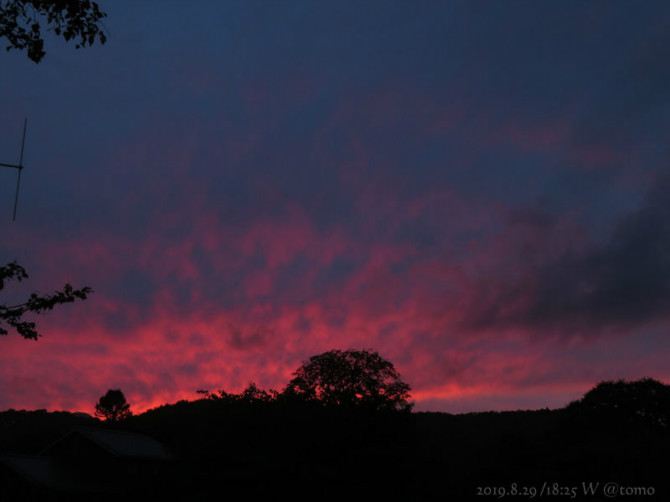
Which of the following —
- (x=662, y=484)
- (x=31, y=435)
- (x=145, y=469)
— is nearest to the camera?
(x=662, y=484)

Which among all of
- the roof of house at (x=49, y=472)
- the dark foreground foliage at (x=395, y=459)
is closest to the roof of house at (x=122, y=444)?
the roof of house at (x=49, y=472)

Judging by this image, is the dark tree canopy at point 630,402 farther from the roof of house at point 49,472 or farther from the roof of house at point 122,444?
the roof of house at point 49,472

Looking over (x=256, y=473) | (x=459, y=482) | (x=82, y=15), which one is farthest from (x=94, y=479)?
(x=82, y=15)

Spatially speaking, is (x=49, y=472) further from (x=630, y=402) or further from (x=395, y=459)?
(x=630, y=402)

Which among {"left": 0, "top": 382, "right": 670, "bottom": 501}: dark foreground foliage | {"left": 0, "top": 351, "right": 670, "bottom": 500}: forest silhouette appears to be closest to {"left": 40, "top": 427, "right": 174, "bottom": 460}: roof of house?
{"left": 0, "top": 351, "right": 670, "bottom": 500}: forest silhouette

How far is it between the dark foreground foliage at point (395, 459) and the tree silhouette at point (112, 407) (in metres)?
54.7

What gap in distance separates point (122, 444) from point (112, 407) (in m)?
49.2

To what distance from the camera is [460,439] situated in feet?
209

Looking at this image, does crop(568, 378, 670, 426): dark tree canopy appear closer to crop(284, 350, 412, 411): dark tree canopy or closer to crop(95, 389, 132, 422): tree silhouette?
crop(284, 350, 412, 411): dark tree canopy

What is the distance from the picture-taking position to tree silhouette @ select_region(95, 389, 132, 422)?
310ft

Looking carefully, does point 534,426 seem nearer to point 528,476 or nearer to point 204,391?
point 528,476

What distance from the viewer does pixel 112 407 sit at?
9488cm

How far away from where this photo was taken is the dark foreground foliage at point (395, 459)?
34.4m

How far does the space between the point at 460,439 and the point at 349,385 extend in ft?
44.9
